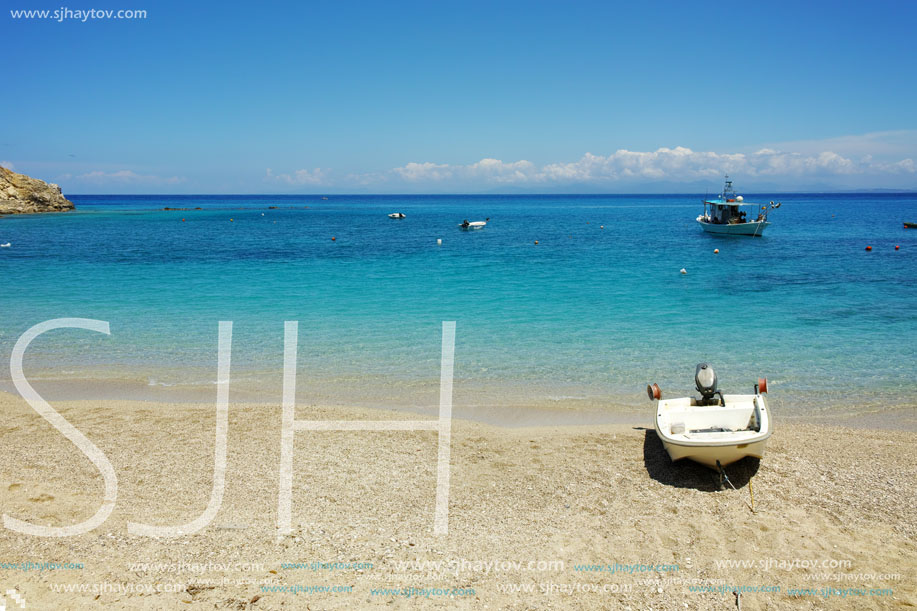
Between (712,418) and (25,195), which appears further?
(25,195)

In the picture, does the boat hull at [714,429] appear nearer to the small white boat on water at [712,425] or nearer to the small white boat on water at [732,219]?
the small white boat on water at [712,425]

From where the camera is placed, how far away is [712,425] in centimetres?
867

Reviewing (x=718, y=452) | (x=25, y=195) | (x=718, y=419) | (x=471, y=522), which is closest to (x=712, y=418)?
(x=718, y=419)

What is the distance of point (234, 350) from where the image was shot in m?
15.4

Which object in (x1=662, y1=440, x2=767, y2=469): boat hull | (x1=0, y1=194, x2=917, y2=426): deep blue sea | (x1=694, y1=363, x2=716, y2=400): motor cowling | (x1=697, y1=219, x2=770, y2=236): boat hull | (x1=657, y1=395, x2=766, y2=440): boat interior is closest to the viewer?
(x1=662, y1=440, x2=767, y2=469): boat hull

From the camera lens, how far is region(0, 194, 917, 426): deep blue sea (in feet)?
41.2

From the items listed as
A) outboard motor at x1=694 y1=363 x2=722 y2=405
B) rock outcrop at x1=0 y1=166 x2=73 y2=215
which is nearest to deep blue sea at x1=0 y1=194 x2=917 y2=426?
outboard motor at x1=694 y1=363 x2=722 y2=405

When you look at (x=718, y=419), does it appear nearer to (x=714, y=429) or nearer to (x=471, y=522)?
(x=714, y=429)

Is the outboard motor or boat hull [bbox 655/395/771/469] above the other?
the outboard motor

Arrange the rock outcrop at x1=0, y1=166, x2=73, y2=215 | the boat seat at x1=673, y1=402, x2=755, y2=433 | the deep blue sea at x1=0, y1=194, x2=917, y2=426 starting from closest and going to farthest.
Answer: the boat seat at x1=673, y1=402, x2=755, y2=433, the deep blue sea at x1=0, y1=194, x2=917, y2=426, the rock outcrop at x1=0, y1=166, x2=73, y2=215

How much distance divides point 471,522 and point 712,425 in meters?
4.21

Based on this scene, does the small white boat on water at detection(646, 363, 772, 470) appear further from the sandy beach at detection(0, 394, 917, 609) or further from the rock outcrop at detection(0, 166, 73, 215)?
the rock outcrop at detection(0, 166, 73, 215)

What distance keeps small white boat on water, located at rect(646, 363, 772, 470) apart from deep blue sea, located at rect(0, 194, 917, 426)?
2.27 metres

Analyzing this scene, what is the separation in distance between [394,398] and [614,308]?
1150 centimetres
